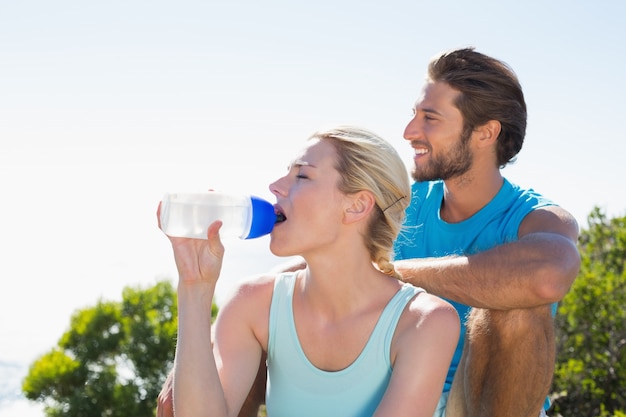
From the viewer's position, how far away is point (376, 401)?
2.61 m

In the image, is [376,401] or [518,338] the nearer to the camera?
[376,401]

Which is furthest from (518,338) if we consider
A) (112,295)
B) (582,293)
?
(112,295)

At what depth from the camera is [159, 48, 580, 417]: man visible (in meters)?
2.94

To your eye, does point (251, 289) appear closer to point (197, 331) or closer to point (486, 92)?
point (197, 331)

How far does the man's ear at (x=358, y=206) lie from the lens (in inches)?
106

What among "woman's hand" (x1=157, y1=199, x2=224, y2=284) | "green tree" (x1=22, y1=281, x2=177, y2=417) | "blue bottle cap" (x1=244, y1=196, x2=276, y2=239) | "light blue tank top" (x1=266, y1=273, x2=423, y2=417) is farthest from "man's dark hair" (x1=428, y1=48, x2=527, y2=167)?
"green tree" (x1=22, y1=281, x2=177, y2=417)

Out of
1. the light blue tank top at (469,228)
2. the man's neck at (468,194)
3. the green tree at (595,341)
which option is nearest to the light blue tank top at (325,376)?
the light blue tank top at (469,228)

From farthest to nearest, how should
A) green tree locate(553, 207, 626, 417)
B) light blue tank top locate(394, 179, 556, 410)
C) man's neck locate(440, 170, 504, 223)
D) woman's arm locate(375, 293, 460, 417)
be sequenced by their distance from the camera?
green tree locate(553, 207, 626, 417)
man's neck locate(440, 170, 504, 223)
light blue tank top locate(394, 179, 556, 410)
woman's arm locate(375, 293, 460, 417)

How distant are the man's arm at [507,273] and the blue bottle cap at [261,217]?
0.75 metres

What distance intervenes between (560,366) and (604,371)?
0.49 metres

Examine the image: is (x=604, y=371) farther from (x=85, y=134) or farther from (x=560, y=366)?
(x=85, y=134)

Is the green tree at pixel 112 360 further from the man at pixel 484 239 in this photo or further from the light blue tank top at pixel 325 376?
the light blue tank top at pixel 325 376

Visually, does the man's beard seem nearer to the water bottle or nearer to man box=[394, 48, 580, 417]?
man box=[394, 48, 580, 417]

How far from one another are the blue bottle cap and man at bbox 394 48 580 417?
2.50 feet
